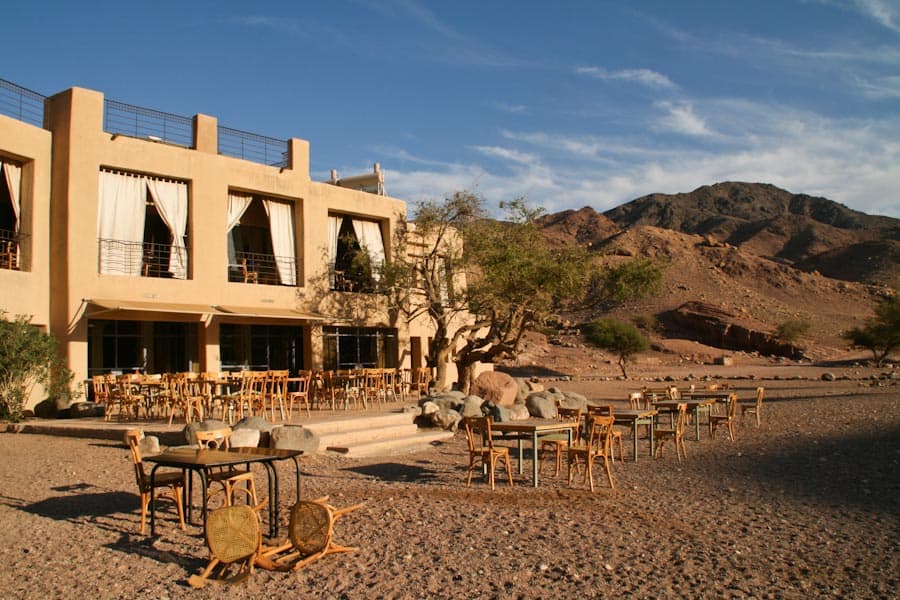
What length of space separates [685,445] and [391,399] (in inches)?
316

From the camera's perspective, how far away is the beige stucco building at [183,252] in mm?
15664

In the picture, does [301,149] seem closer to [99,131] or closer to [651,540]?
[99,131]

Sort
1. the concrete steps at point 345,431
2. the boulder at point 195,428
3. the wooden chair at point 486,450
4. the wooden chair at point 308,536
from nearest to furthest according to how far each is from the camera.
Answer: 1. the wooden chair at point 308,536
2. the wooden chair at point 486,450
3. the boulder at point 195,428
4. the concrete steps at point 345,431

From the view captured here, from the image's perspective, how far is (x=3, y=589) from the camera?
5.20 meters

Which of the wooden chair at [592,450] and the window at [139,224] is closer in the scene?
the wooden chair at [592,450]

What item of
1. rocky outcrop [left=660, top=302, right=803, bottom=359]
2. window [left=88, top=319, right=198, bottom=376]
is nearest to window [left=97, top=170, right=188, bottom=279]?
window [left=88, top=319, right=198, bottom=376]

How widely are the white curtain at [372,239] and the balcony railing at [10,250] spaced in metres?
8.57

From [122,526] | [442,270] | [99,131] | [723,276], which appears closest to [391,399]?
[442,270]

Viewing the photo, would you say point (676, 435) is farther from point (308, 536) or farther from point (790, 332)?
point (790, 332)

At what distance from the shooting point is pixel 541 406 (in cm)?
1680

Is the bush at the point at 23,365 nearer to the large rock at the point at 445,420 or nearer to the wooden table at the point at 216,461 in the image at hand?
the large rock at the point at 445,420

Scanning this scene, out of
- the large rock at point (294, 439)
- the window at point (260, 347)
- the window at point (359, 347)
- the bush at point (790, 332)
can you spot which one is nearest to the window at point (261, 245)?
the window at point (260, 347)

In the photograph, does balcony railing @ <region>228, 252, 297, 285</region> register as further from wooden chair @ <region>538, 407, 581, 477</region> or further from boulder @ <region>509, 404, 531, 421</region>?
wooden chair @ <region>538, 407, 581, 477</region>

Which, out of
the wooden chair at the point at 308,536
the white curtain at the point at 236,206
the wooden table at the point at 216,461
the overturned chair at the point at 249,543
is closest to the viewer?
the overturned chair at the point at 249,543
